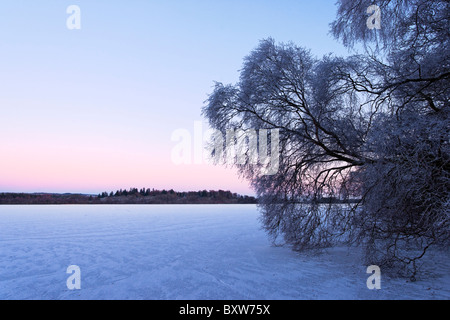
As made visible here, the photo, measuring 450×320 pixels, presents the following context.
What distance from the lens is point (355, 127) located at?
7.26 m

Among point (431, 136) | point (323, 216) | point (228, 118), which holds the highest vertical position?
point (228, 118)

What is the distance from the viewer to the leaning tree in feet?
14.8

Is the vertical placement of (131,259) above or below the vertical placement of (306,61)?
below

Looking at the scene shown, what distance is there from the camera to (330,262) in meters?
6.41

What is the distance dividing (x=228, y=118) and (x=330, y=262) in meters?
4.36

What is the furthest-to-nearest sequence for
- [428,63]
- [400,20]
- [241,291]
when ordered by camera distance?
[400,20]
[428,63]
[241,291]

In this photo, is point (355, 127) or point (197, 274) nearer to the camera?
point (197, 274)

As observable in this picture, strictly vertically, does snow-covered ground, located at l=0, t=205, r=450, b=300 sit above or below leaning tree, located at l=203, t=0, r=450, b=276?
below

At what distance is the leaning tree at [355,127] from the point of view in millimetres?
4496

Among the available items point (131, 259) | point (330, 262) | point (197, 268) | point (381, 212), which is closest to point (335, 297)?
point (381, 212)

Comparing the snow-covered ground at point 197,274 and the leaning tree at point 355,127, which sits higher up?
the leaning tree at point 355,127

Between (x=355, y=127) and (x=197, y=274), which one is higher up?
(x=355, y=127)

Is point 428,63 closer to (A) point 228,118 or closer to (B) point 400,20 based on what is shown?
(B) point 400,20

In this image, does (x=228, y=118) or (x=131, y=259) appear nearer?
(x=131, y=259)
